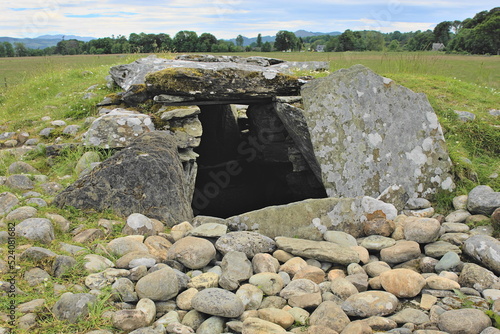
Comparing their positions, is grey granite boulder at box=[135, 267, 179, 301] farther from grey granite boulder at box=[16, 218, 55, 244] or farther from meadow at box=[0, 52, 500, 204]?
meadow at box=[0, 52, 500, 204]

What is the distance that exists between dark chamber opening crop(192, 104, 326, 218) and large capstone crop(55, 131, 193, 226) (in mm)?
3206

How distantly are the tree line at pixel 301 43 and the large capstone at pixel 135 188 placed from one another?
9185 mm

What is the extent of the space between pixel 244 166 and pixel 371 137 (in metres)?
4.53

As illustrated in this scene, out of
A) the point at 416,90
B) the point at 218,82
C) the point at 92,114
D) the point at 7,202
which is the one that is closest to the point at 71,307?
the point at 7,202

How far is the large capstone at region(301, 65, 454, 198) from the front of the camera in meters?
6.20

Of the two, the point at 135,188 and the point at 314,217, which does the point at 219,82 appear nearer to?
the point at 135,188

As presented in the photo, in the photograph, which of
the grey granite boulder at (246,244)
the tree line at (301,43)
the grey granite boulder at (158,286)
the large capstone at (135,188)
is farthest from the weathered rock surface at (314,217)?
the tree line at (301,43)

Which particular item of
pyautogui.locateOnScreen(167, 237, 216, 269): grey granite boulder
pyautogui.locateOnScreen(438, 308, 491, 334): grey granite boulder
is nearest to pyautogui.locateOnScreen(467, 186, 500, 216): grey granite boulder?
pyautogui.locateOnScreen(438, 308, 491, 334): grey granite boulder

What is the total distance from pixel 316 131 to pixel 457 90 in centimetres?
482

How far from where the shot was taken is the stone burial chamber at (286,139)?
17.3ft

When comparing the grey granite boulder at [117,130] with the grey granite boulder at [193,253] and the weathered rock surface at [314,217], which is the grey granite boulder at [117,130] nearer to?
the weathered rock surface at [314,217]

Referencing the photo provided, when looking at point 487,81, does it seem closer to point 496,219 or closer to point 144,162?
point 496,219

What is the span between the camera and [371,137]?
6.34 metres

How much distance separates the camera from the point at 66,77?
39.9ft
